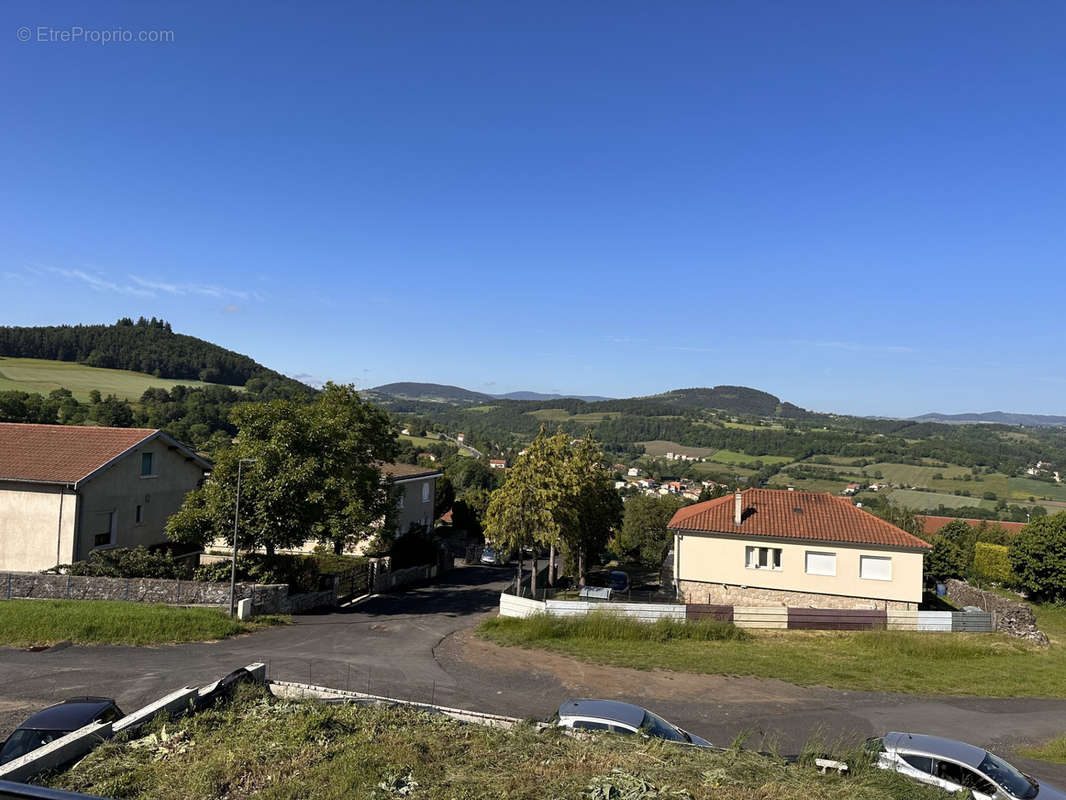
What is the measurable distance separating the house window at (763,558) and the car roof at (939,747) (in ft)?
63.5

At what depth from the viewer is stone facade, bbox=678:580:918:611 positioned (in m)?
27.9

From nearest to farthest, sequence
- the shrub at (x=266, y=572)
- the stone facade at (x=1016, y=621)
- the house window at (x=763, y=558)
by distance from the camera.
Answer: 1. the shrub at (x=266, y=572)
2. the stone facade at (x=1016, y=621)
3. the house window at (x=763, y=558)

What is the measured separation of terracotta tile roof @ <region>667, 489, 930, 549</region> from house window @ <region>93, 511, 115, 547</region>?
25878mm

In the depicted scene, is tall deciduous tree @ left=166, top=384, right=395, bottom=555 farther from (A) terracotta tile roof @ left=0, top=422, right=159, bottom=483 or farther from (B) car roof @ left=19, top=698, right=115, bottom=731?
(B) car roof @ left=19, top=698, right=115, bottom=731

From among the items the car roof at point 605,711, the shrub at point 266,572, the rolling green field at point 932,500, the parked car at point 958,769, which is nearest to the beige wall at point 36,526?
the shrub at point 266,572

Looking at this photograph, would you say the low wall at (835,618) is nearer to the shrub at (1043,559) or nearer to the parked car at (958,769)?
the parked car at (958,769)

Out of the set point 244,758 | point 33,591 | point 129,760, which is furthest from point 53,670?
point 244,758

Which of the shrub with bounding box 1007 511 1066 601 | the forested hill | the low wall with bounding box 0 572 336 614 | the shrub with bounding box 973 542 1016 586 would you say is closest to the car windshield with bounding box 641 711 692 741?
the low wall with bounding box 0 572 336 614

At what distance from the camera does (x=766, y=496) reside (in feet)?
107

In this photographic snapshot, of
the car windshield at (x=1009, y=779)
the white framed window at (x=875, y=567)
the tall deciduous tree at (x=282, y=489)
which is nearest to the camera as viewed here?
the car windshield at (x=1009, y=779)

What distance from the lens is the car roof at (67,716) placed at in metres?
9.77

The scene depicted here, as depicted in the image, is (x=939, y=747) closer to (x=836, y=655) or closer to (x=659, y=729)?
(x=659, y=729)

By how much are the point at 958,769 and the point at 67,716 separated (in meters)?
14.0

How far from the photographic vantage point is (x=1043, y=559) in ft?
121
